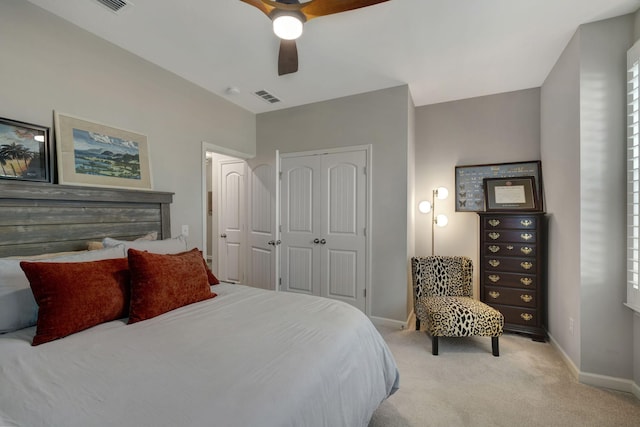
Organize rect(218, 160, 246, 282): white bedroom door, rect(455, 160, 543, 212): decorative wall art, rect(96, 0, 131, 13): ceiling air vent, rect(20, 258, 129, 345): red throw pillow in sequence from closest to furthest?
rect(20, 258, 129, 345): red throw pillow
rect(96, 0, 131, 13): ceiling air vent
rect(455, 160, 543, 212): decorative wall art
rect(218, 160, 246, 282): white bedroom door

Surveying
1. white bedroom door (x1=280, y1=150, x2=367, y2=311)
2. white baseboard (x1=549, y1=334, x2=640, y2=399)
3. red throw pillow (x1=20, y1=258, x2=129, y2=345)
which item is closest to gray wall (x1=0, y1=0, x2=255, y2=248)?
white bedroom door (x1=280, y1=150, x2=367, y2=311)

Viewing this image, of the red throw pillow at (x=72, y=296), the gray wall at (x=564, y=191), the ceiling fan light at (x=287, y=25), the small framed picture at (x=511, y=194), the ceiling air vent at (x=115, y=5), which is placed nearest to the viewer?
the red throw pillow at (x=72, y=296)

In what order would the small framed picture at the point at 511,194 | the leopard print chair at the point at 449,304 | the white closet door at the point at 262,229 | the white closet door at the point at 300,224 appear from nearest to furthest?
the leopard print chair at the point at 449,304 → the small framed picture at the point at 511,194 → the white closet door at the point at 300,224 → the white closet door at the point at 262,229

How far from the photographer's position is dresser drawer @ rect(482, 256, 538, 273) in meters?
2.80

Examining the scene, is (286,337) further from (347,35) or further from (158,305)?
(347,35)

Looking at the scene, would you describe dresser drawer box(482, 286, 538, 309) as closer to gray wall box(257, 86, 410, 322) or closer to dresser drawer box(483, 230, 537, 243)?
dresser drawer box(483, 230, 537, 243)

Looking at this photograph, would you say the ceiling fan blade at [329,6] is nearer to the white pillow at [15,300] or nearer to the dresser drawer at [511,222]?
the white pillow at [15,300]

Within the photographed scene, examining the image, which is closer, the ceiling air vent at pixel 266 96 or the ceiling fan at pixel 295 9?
→ the ceiling fan at pixel 295 9

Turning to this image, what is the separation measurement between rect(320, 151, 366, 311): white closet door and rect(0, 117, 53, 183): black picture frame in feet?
8.36

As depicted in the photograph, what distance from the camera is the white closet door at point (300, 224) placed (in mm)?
3623

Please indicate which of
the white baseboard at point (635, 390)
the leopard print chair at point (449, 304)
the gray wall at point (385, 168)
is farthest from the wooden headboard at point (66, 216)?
the white baseboard at point (635, 390)

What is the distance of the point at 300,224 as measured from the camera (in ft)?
12.2

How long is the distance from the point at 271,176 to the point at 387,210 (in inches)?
65.7

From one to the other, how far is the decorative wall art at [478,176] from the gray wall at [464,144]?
2.8 inches
